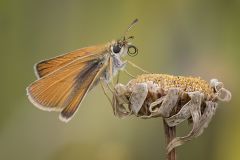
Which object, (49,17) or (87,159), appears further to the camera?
(49,17)

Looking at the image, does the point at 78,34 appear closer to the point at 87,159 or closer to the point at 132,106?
the point at 87,159

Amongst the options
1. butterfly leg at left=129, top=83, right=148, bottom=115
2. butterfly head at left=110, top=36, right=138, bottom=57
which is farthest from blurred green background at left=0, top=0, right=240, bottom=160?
butterfly leg at left=129, top=83, right=148, bottom=115

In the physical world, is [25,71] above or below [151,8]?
below

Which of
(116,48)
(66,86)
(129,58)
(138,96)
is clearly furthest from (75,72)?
(129,58)

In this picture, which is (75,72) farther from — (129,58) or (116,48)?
(129,58)

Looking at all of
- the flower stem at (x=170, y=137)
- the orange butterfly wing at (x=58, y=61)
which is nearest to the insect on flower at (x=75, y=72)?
the orange butterfly wing at (x=58, y=61)

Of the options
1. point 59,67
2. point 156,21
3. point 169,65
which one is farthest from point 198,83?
point 156,21
